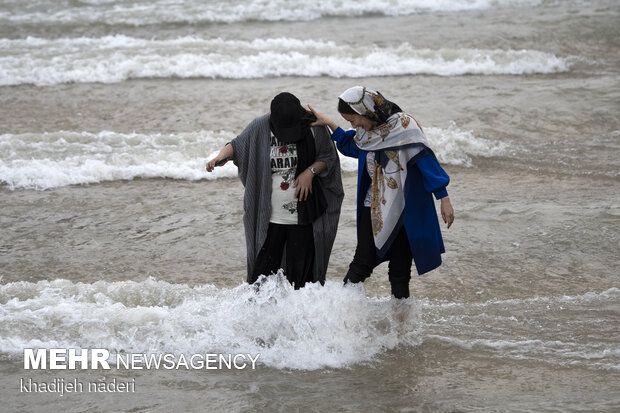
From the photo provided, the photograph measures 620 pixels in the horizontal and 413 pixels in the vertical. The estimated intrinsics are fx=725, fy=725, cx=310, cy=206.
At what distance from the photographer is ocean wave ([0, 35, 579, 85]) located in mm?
12180

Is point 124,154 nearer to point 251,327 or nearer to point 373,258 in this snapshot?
point 251,327

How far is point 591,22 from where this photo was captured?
569 inches

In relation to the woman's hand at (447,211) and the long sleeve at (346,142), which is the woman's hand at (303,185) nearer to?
the long sleeve at (346,142)

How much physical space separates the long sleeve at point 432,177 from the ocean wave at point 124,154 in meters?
4.44

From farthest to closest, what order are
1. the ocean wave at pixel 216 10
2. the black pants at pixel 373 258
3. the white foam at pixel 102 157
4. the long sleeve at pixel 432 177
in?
the ocean wave at pixel 216 10 < the white foam at pixel 102 157 < the black pants at pixel 373 258 < the long sleeve at pixel 432 177

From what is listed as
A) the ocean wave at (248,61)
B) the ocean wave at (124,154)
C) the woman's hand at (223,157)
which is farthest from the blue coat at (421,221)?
the ocean wave at (248,61)

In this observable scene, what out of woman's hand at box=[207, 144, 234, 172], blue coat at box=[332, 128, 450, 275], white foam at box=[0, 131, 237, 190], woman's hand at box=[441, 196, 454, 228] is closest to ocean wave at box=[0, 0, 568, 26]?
white foam at box=[0, 131, 237, 190]

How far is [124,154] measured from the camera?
855 cm

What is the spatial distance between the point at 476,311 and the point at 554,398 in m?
1.26

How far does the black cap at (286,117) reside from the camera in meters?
3.99

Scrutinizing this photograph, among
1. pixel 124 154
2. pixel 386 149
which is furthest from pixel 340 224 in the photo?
pixel 124 154

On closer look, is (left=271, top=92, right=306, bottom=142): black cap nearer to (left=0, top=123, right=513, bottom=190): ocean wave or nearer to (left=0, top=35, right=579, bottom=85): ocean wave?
(left=0, top=123, right=513, bottom=190): ocean wave

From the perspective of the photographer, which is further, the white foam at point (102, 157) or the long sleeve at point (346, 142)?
the white foam at point (102, 157)

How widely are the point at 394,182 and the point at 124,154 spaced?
17.3 feet
